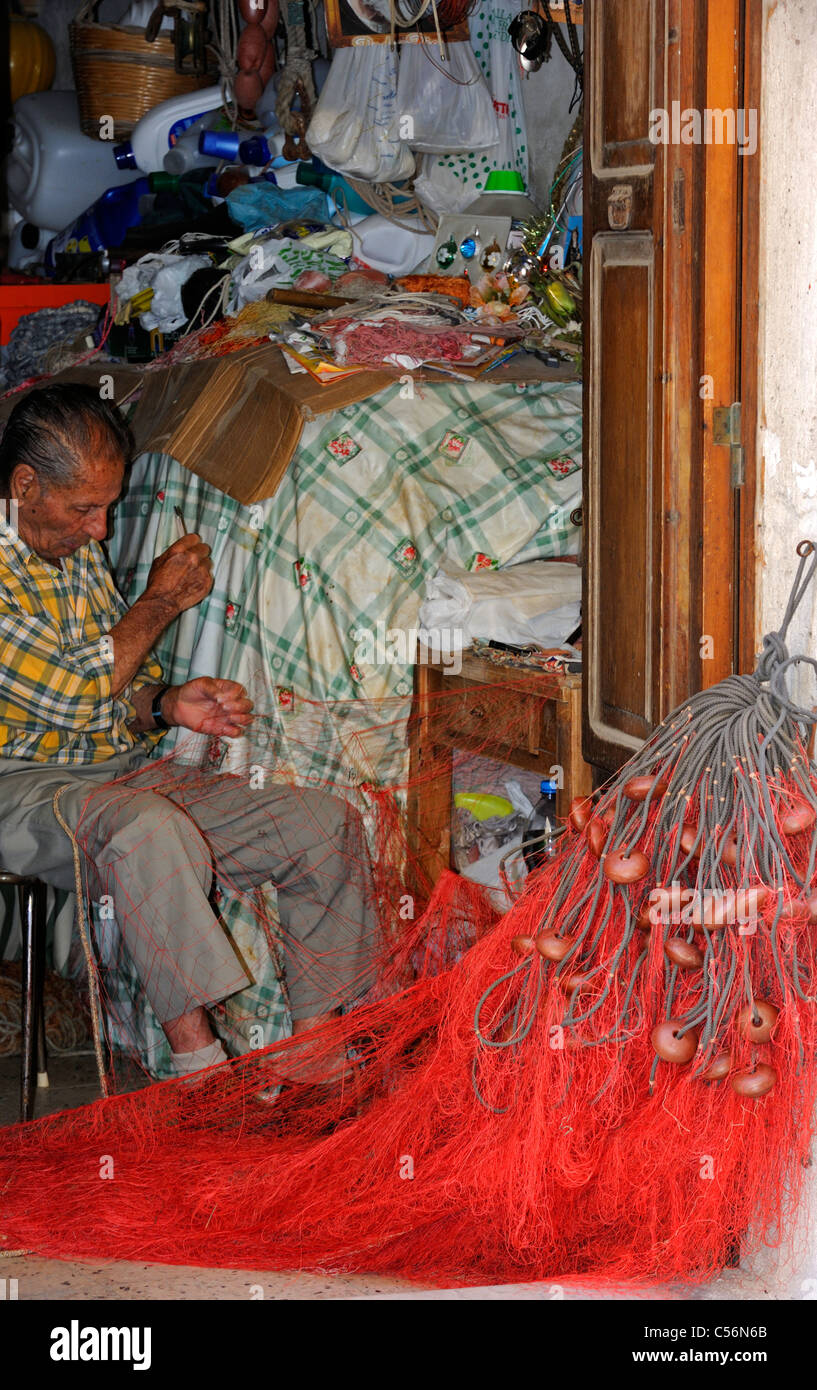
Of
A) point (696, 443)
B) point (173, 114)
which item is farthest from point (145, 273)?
point (696, 443)

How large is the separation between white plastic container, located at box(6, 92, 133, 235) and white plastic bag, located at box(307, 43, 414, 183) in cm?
269

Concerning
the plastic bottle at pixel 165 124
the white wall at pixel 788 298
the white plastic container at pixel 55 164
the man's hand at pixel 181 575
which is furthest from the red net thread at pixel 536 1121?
the white plastic container at pixel 55 164

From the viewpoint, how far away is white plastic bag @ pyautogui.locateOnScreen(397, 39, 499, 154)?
5375 mm

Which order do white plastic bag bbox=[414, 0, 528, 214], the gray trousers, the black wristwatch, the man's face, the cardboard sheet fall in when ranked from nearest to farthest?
the gray trousers < the man's face < the black wristwatch < the cardboard sheet < white plastic bag bbox=[414, 0, 528, 214]

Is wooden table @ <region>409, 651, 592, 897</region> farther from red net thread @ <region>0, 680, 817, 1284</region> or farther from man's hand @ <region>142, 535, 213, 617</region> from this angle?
red net thread @ <region>0, 680, 817, 1284</region>

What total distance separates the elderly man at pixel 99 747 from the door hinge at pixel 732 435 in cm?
147

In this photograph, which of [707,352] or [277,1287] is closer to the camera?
[277,1287]

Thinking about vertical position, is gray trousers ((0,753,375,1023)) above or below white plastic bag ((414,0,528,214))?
below

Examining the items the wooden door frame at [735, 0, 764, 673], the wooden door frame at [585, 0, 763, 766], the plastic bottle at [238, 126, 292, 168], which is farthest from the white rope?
the plastic bottle at [238, 126, 292, 168]

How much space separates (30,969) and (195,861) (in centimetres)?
51

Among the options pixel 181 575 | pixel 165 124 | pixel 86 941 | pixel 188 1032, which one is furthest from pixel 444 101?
pixel 188 1032

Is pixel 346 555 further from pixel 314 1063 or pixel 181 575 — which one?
pixel 314 1063

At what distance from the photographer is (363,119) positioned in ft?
17.9

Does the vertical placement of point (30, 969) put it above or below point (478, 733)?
below
